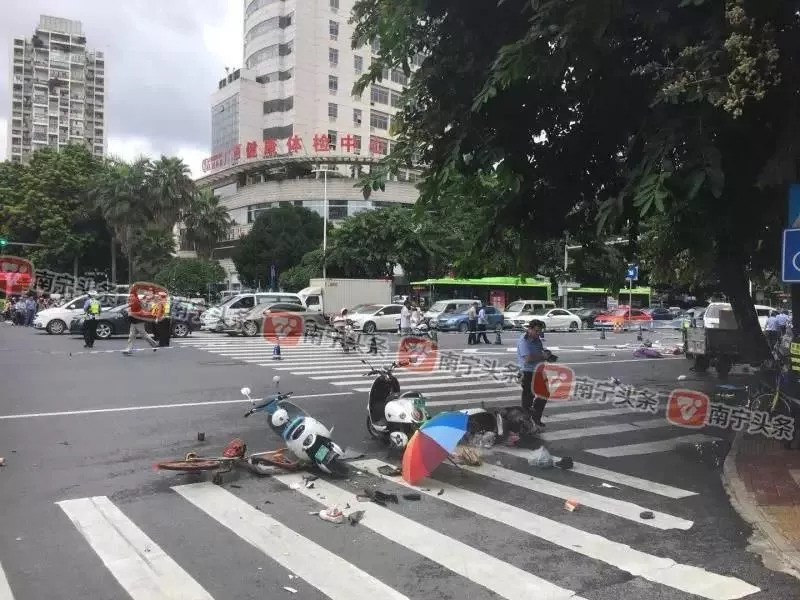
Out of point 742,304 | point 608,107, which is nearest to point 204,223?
point 742,304

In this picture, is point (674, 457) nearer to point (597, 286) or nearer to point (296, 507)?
point (296, 507)

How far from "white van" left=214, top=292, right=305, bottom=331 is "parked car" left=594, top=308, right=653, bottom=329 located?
18461 millimetres

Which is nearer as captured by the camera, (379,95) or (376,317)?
(376,317)

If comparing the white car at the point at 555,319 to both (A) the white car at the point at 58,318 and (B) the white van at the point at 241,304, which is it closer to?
(B) the white van at the point at 241,304

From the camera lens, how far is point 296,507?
583 centimetres

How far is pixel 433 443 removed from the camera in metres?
6.45

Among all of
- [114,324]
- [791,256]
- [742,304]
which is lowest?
[114,324]

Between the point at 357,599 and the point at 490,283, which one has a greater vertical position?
the point at 490,283

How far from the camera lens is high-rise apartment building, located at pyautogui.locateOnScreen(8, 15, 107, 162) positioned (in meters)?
110

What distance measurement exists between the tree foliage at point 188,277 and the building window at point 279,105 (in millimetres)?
24624

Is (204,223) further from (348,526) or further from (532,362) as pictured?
(348,526)

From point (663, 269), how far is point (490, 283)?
27.4 meters

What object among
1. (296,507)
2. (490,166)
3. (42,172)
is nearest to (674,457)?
(490,166)

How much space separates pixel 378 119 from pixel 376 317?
1594 inches
